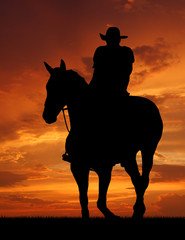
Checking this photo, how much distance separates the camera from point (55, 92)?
10438 millimetres

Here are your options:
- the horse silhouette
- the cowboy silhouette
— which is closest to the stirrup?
the horse silhouette

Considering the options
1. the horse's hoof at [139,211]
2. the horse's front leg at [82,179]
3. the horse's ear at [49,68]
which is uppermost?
the horse's ear at [49,68]

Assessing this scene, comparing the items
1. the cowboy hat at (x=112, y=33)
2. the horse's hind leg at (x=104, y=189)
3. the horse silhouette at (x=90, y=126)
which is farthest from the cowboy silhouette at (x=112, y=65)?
the horse's hind leg at (x=104, y=189)

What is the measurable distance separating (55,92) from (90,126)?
3.72 feet

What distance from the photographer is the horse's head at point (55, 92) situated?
1035cm

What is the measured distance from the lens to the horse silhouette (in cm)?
1047

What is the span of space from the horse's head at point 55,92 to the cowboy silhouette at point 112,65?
2.96 feet
